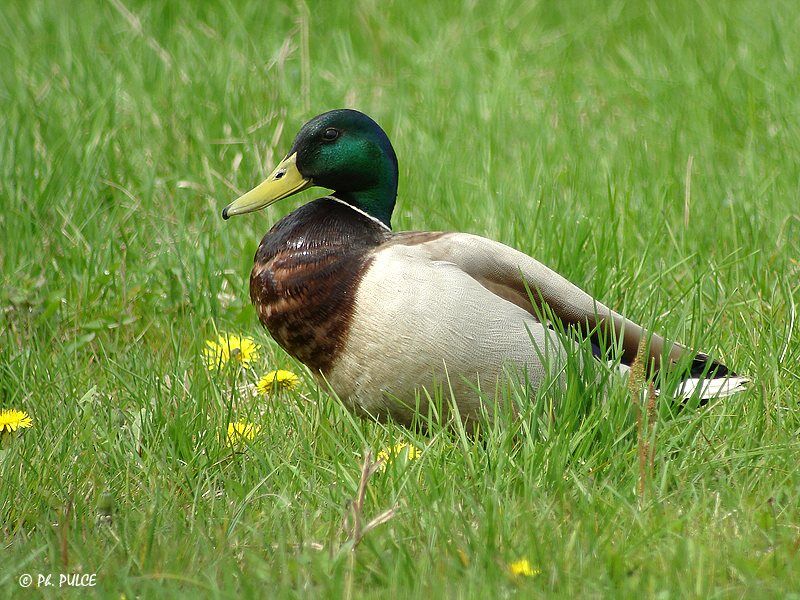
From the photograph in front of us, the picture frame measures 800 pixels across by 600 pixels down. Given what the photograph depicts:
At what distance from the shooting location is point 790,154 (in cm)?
509

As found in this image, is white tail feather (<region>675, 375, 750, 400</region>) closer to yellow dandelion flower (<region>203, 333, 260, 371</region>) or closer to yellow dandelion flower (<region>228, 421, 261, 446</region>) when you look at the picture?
yellow dandelion flower (<region>228, 421, 261, 446</region>)

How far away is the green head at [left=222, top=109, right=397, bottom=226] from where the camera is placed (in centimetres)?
368

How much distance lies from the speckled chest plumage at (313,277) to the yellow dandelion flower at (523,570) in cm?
103

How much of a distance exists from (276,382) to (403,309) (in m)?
0.66

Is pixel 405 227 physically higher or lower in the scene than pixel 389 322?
lower

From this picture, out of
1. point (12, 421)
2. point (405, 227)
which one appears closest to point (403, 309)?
point (12, 421)

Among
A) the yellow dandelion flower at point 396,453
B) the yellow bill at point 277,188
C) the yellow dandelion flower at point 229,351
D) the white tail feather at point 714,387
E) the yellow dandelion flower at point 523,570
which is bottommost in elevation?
the yellow dandelion flower at point 229,351

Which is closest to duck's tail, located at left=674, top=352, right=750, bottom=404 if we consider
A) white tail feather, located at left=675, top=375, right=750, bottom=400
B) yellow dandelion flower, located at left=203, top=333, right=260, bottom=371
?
white tail feather, located at left=675, top=375, right=750, bottom=400

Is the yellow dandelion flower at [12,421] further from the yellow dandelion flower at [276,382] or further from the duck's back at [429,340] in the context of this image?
the duck's back at [429,340]

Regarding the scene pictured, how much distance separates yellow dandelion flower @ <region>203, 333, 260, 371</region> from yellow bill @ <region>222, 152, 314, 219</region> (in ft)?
1.50

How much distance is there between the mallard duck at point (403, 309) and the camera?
324cm

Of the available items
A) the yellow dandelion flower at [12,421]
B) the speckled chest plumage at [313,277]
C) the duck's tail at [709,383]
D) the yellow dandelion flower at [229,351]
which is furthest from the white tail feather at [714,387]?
the yellow dandelion flower at [12,421]

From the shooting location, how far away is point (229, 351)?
12.3 ft

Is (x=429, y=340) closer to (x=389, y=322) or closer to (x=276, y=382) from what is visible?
(x=389, y=322)
